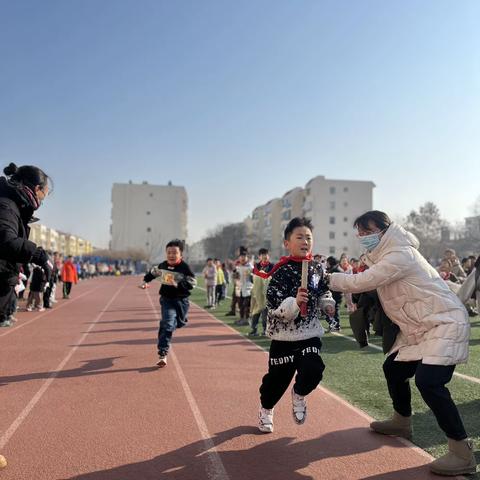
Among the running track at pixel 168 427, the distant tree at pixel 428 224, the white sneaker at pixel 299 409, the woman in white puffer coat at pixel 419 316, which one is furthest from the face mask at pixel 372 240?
the distant tree at pixel 428 224

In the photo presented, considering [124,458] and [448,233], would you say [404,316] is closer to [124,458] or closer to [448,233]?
[124,458]

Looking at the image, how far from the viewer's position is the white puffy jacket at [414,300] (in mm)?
3617

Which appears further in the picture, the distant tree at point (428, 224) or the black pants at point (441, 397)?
the distant tree at point (428, 224)

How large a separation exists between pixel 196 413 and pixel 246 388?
120 centimetres

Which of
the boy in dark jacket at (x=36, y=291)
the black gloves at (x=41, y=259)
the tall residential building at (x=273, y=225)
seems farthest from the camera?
the tall residential building at (x=273, y=225)

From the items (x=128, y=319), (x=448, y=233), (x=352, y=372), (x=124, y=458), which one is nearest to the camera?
(x=124, y=458)

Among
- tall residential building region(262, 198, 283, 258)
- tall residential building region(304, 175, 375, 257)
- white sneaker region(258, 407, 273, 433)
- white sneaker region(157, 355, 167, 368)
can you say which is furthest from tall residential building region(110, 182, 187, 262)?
white sneaker region(258, 407, 273, 433)

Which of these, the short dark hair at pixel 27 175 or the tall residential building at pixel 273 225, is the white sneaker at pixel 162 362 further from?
the tall residential building at pixel 273 225

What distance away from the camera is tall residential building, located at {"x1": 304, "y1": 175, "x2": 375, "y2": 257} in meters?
79.4

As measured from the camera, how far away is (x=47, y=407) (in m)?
5.20

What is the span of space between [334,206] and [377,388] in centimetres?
7530

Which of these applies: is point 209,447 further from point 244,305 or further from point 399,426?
point 244,305

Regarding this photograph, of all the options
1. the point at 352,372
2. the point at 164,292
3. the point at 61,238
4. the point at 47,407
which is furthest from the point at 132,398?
the point at 61,238

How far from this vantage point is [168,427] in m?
4.57
